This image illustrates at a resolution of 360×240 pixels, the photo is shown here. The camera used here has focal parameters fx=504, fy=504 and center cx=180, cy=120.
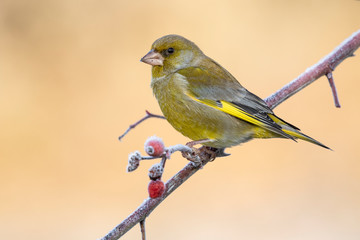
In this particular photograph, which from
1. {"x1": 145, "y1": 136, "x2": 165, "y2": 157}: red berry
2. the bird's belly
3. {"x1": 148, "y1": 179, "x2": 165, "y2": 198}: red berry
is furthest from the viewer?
the bird's belly

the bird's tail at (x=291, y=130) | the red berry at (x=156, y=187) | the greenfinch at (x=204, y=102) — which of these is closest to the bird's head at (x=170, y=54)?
the greenfinch at (x=204, y=102)

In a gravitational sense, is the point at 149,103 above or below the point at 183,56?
below

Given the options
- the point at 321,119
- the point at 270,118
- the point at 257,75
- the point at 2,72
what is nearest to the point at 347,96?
the point at 321,119

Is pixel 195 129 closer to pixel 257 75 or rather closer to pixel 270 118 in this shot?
pixel 270 118

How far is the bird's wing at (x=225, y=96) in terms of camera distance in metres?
2.64

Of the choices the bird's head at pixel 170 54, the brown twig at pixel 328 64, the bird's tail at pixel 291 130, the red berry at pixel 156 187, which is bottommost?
the bird's tail at pixel 291 130

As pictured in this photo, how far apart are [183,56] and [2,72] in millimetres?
3846

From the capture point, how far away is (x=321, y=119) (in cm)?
510

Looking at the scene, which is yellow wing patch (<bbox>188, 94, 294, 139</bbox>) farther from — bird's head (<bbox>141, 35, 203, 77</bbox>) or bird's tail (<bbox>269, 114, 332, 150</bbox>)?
bird's head (<bbox>141, 35, 203, 77</bbox>)

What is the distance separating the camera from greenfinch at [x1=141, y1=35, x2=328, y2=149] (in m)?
2.53

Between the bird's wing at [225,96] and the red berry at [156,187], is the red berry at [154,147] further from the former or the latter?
the bird's wing at [225,96]

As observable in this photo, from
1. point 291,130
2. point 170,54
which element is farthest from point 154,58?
point 291,130

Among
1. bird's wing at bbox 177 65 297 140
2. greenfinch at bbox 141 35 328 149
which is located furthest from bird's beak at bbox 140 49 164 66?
bird's wing at bbox 177 65 297 140

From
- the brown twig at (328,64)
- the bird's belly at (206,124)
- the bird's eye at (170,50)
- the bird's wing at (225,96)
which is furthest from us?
the bird's eye at (170,50)
